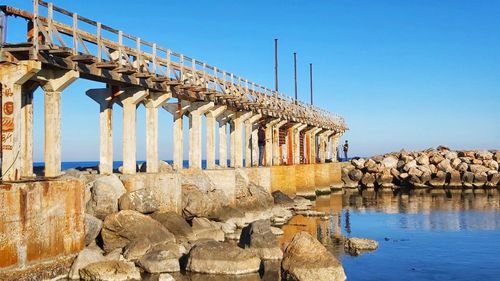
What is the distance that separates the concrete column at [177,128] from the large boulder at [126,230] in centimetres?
717

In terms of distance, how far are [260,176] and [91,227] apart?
17.6 meters

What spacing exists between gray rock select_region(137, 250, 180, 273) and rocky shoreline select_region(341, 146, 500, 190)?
141 ft

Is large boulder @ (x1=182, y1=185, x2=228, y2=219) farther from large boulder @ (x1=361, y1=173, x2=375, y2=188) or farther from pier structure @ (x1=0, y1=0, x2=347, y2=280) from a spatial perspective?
large boulder @ (x1=361, y1=173, x2=375, y2=188)

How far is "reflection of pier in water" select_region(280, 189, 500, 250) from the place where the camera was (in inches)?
1055

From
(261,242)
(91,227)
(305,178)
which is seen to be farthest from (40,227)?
(305,178)

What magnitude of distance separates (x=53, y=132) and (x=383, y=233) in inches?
610

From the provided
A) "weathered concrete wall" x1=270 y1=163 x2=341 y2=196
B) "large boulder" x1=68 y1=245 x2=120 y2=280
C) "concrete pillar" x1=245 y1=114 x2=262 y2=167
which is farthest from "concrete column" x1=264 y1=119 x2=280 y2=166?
"large boulder" x1=68 y1=245 x2=120 y2=280

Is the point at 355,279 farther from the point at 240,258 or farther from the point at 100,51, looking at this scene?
the point at 100,51

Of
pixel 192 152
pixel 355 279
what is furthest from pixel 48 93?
pixel 192 152

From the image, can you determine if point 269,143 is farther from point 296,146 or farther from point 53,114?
point 53,114

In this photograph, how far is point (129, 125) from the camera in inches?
822

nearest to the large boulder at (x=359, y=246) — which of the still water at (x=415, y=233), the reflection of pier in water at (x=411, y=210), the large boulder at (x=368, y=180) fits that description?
the still water at (x=415, y=233)

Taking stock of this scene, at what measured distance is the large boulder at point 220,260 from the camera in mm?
15969

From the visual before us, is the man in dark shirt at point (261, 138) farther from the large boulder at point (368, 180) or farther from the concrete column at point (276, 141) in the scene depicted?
the large boulder at point (368, 180)
